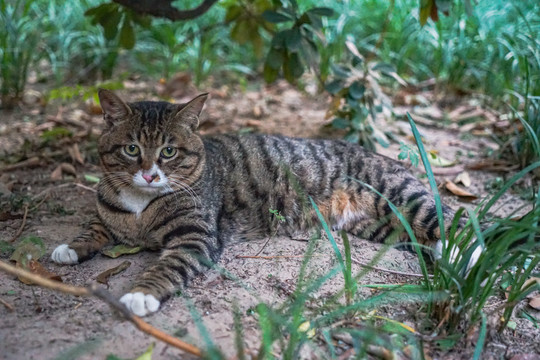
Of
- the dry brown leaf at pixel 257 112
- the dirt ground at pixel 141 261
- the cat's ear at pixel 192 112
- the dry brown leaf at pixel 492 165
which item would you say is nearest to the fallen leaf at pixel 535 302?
the dirt ground at pixel 141 261

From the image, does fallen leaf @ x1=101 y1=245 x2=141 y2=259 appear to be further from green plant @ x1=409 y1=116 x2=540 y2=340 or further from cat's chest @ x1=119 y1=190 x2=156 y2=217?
green plant @ x1=409 y1=116 x2=540 y2=340

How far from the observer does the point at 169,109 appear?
10.6 ft

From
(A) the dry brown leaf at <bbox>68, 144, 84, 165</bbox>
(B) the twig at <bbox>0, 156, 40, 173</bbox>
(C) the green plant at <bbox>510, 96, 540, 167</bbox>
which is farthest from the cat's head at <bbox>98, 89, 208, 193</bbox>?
(C) the green plant at <bbox>510, 96, 540, 167</bbox>

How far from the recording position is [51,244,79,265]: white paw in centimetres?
296

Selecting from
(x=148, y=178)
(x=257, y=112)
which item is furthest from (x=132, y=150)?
(x=257, y=112)

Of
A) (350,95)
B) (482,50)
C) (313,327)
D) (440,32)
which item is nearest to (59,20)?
(350,95)

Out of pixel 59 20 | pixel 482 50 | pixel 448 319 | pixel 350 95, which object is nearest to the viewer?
pixel 448 319

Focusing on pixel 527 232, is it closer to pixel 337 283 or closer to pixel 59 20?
pixel 337 283

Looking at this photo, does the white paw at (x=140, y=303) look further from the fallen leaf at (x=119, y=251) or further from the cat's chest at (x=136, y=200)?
the cat's chest at (x=136, y=200)

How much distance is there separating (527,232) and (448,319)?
21.0 inches

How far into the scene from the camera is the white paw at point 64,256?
296 centimetres

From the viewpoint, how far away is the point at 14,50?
520 cm

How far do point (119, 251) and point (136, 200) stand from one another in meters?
0.31

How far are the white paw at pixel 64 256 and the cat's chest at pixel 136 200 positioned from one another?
0.40 m
